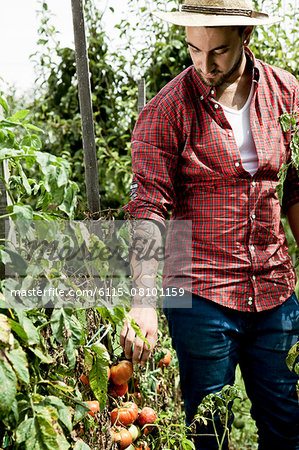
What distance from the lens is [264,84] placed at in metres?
1.69

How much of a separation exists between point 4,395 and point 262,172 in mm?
943

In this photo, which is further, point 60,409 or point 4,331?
point 60,409

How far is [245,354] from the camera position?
1699 mm

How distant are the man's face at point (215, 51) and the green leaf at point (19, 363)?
0.88 meters

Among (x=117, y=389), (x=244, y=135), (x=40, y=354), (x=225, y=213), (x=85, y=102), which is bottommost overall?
(x=117, y=389)

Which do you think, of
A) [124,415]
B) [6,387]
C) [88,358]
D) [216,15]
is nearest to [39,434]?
[6,387]

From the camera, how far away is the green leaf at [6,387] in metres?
0.95

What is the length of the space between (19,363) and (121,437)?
0.70 m

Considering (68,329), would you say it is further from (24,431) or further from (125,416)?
(125,416)

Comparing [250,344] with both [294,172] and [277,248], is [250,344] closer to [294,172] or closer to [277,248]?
[277,248]

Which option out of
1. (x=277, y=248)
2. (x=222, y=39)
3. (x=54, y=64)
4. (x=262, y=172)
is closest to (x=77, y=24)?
(x=222, y=39)

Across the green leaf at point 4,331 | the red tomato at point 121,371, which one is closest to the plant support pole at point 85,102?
the red tomato at point 121,371

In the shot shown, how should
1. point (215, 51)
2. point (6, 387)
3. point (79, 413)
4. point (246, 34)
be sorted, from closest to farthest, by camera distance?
point (6, 387)
point (79, 413)
point (215, 51)
point (246, 34)

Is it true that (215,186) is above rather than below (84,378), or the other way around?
above
